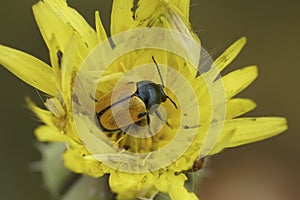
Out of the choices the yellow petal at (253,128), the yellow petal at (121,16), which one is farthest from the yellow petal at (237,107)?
the yellow petal at (121,16)

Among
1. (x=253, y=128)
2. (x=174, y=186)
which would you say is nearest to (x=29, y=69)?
(x=174, y=186)

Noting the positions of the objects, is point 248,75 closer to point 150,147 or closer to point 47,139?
point 150,147

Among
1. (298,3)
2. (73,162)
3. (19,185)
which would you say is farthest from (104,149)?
(298,3)

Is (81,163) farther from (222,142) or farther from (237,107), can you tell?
(237,107)

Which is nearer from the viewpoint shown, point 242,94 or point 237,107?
point 237,107

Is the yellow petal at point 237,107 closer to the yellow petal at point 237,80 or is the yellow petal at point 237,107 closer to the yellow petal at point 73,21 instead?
the yellow petal at point 237,80

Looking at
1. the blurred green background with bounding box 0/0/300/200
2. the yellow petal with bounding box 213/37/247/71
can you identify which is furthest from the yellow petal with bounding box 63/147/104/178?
the blurred green background with bounding box 0/0/300/200

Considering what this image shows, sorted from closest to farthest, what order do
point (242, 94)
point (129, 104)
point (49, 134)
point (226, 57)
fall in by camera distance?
point (49, 134) → point (129, 104) → point (226, 57) → point (242, 94)
